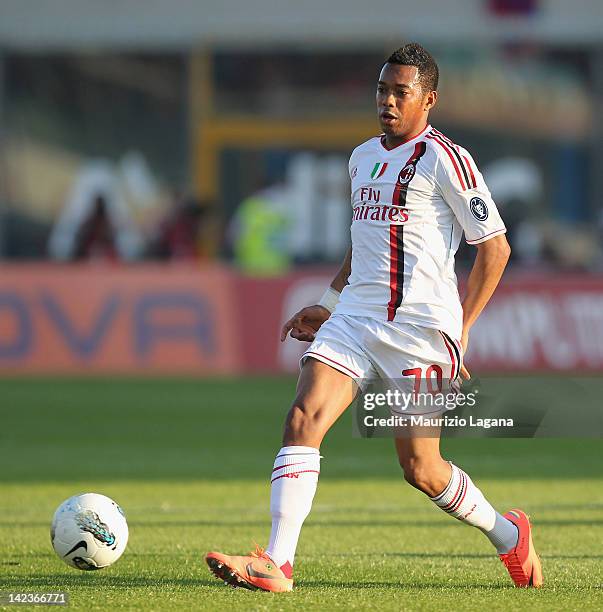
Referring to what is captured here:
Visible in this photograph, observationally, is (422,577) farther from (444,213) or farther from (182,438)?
(182,438)

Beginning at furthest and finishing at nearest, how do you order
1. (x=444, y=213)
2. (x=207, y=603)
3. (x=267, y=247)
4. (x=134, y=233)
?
(x=134, y=233) < (x=267, y=247) < (x=444, y=213) < (x=207, y=603)

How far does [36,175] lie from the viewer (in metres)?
26.5

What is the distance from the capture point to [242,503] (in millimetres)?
9422

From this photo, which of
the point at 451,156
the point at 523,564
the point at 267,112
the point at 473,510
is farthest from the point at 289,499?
the point at 267,112

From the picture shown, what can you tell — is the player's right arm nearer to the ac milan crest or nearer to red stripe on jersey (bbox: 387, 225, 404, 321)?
red stripe on jersey (bbox: 387, 225, 404, 321)

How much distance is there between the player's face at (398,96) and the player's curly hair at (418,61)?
0.02 m

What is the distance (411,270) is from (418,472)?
0.80m

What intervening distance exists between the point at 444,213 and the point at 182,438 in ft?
23.1

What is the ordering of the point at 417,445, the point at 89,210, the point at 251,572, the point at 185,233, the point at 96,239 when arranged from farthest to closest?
the point at 89,210, the point at 185,233, the point at 96,239, the point at 417,445, the point at 251,572

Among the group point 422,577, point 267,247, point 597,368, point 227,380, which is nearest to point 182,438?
point 227,380

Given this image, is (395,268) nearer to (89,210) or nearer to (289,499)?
(289,499)

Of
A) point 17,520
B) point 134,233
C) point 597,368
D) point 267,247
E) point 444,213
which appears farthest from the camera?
point 134,233

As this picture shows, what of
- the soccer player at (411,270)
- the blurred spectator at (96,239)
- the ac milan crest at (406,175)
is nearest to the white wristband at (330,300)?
the soccer player at (411,270)

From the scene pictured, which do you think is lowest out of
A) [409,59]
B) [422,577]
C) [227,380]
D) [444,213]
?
[227,380]
